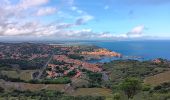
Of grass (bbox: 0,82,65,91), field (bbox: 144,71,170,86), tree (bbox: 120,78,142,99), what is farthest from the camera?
grass (bbox: 0,82,65,91)

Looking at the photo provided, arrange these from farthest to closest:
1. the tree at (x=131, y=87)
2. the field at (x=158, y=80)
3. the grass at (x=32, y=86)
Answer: the grass at (x=32, y=86), the field at (x=158, y=80), the tree at (x=131, y=87)

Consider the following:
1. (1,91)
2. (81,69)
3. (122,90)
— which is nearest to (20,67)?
(81,69)

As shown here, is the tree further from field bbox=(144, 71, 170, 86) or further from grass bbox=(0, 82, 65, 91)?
grass bbox=(0, 82, 65, 91)

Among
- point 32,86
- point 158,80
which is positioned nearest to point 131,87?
point 158,80

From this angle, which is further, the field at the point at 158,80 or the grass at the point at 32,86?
the grass at the point at 32,86

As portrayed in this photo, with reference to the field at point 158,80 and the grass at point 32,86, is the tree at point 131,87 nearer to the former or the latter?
the field at point 158,80

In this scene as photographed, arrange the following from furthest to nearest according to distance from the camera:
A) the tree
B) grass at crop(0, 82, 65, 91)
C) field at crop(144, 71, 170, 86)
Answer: grass at crop(0, 82, 65, 91)
field at crop(144, 71, 170, 86)
the tree

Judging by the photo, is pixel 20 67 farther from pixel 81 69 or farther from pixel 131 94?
pixel 131 94

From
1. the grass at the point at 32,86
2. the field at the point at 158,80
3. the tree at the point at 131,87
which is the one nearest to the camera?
the tree at the point at 131,87

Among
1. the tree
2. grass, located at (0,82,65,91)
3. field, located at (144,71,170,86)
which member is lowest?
grass, located at (0,82,65,91)

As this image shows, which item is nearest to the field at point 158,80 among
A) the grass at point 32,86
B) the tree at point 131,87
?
the grass at point 32,86

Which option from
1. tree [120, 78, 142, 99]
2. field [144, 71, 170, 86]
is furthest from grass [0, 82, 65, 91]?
tree [120, 78, 142, 99]
